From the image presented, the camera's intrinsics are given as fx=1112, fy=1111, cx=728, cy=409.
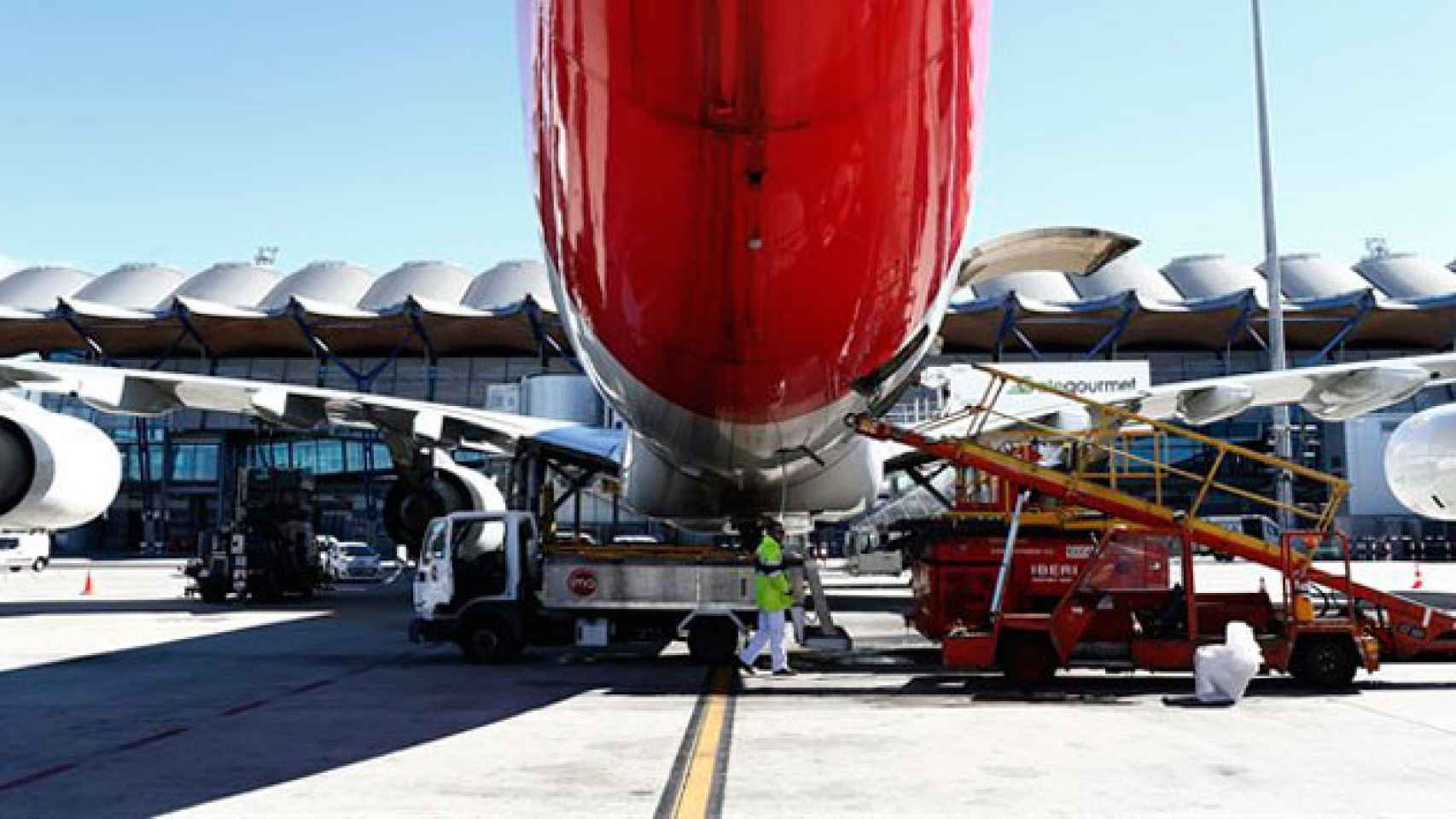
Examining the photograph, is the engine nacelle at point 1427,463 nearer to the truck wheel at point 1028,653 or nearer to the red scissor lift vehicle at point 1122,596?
the red scissor lift vehicle at point 1122,596

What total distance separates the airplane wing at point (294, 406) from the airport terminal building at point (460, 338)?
79.2ft

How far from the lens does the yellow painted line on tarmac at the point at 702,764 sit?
17.4ft

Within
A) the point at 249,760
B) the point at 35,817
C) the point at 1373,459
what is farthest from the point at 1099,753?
the point at 1373,459

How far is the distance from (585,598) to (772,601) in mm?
2052

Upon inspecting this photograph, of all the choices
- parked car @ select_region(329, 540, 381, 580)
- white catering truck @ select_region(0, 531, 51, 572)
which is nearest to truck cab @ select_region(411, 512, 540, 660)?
parked car @ select_region(329, 540, 381, 580)

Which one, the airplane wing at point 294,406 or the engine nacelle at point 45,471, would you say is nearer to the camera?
the engine nacelle at point 45,471

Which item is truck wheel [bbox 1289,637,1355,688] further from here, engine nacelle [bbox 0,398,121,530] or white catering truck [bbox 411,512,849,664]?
engine nacelle [bbox 0,398,121,530]

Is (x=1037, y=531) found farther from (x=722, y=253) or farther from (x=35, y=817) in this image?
(x=35, y=817)

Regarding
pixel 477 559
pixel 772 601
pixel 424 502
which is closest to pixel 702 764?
pixel 772 601

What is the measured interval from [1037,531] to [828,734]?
15.7 ft

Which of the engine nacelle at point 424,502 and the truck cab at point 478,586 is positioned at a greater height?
the engine nacelle at point 424,502

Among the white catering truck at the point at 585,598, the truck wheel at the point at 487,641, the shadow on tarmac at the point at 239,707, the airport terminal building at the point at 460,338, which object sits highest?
the airport terminal building at the point at 460,338

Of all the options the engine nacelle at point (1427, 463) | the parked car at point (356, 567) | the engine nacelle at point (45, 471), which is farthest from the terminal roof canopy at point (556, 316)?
the engine nacelle at point (45, 471)

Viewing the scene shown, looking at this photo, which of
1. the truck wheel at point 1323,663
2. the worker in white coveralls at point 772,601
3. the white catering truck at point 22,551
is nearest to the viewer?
the truck wheel at point 1323,663
